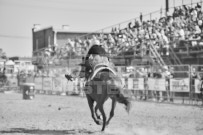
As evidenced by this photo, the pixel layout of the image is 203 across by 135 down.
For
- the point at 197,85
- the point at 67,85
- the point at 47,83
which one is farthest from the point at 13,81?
the point at 197,85

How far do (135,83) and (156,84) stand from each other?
5.09 feet

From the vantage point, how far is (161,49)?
23.6m

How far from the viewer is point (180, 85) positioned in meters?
19.9

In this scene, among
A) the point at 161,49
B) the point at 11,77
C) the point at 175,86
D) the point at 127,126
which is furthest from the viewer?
the point at 11,77

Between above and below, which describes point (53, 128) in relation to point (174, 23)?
below

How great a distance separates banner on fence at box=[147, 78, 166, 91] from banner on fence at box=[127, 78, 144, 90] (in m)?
0.50

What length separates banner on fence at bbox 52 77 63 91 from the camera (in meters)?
28.0

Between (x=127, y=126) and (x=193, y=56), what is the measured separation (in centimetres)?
1220

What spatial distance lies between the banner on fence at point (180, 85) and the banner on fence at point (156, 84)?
50 centimetres

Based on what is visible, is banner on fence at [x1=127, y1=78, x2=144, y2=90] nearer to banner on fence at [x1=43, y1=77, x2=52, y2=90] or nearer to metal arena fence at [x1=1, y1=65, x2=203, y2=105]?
metal arena fence at [x1=1, y1=65, x2=203, y2=105]

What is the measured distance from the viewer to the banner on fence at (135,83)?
72.0ft

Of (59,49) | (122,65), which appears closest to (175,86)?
(122,65)

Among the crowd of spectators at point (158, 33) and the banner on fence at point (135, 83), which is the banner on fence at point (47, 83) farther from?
the banner on fence at point (135, 83)

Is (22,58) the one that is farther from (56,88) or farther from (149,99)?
(149,99)
